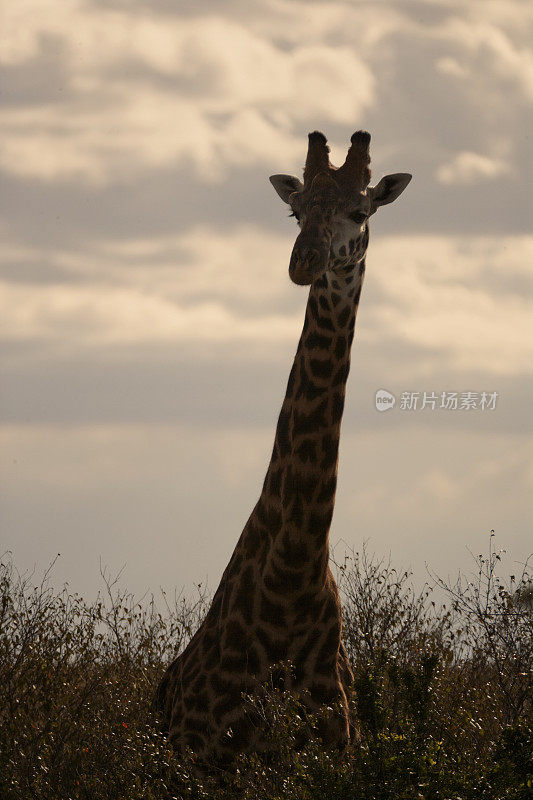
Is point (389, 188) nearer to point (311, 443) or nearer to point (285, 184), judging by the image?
point (285, 184)

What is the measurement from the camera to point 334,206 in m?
8.11

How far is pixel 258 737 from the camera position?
757cm

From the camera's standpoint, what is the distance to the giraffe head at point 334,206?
7.46 metres

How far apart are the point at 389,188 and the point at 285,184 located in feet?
3.83

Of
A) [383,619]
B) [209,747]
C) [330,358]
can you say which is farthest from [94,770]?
[383,619]

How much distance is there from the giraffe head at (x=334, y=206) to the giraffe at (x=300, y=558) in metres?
0.01

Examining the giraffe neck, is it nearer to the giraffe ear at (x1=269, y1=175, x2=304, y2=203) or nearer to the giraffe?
the giraffe

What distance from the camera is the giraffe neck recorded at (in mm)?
7758

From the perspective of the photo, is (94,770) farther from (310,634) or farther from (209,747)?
(310,634)

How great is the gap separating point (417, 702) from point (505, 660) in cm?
526

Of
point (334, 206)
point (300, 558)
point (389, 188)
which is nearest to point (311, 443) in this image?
point (300, 558)

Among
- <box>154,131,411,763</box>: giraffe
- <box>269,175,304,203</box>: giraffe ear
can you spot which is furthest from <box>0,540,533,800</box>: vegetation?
<box>269,175,304,203</box>: giraffe ear

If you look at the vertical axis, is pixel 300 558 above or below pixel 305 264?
below

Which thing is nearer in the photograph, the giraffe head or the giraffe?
the giraffe head
